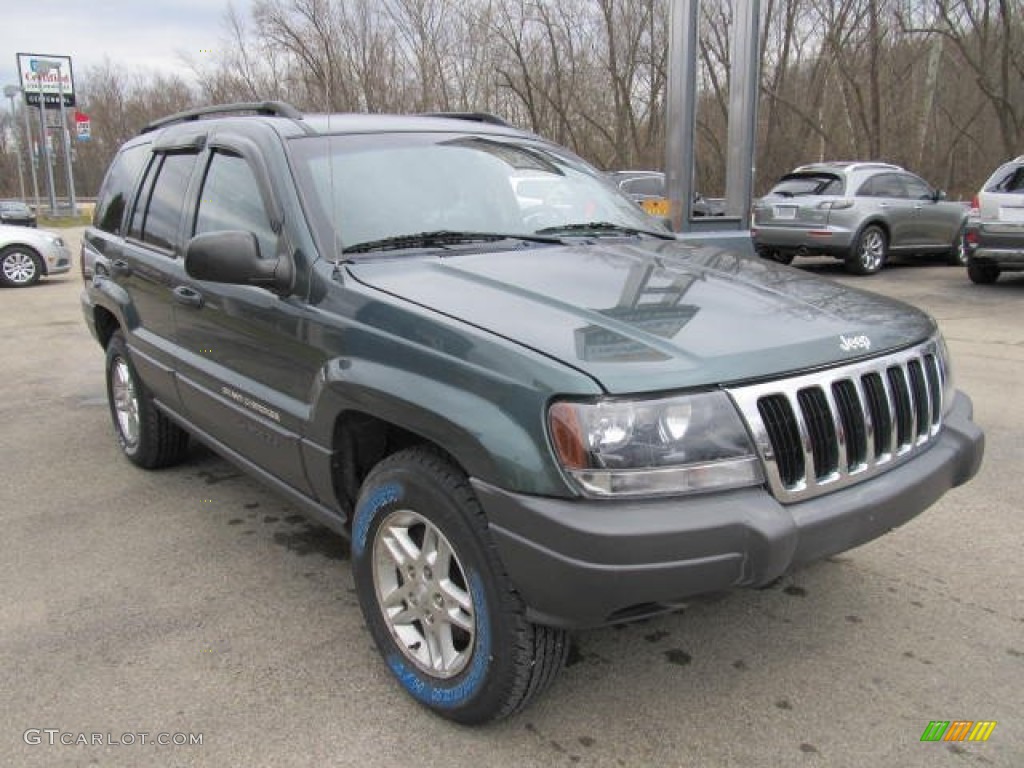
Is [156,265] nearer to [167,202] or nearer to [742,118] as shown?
A: [167,202]

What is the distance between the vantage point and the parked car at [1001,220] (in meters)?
10.9

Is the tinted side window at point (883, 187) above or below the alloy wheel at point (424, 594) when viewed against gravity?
above

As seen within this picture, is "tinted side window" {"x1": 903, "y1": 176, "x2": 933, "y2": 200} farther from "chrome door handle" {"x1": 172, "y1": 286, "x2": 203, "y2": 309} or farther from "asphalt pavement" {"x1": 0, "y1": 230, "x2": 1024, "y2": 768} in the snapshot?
"chrome door handle" {"x1": 172, "y1": 286, "x2": 203, "y2": 309}

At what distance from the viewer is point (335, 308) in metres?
2.73

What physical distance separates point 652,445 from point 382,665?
1342mm

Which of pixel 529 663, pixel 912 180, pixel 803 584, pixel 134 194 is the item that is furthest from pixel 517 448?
pixel 912 180

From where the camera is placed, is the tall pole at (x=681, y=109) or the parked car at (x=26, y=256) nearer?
the tall pole at (x=681, y=109)

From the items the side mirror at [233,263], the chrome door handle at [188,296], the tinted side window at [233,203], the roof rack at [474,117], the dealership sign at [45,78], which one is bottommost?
the chrome door handle at [188,296]

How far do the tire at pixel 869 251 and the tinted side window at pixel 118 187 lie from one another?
11.2 metres

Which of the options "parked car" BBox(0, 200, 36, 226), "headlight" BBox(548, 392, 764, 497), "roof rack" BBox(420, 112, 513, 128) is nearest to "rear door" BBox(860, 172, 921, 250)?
"roof rack" BBox(420, 112, 513, 128)

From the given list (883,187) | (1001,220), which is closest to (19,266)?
(883,187)

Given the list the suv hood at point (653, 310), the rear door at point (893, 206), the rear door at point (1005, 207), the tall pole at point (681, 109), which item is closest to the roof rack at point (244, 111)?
the suv hood at point (653, 310)

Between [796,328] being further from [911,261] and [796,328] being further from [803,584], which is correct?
[911,261]

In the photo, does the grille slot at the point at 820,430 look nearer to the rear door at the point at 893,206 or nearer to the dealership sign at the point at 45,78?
the rear door at the point at 893,206
